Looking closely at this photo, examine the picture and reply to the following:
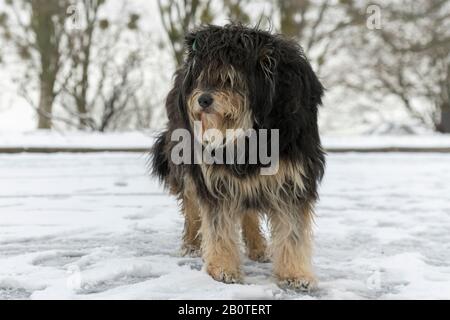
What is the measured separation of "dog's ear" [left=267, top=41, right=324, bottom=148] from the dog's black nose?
13.9 inches

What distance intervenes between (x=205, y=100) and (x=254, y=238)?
1.35m

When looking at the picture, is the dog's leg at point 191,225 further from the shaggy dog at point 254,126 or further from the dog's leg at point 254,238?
the shaggy dog at point 254,126

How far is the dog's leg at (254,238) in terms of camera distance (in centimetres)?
389

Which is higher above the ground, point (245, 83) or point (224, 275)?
point (245, 83)

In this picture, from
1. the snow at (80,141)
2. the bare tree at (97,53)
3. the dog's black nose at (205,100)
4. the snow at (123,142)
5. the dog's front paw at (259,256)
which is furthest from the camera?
the bare tree at (97,53)

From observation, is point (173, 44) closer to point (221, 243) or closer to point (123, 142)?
point (123, 142)

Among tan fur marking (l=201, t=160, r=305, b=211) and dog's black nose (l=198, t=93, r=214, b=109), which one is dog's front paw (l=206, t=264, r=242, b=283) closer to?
tan fur marking (l=201, t=160, r=305, b=211)

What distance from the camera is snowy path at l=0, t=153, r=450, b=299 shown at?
10.3 feet

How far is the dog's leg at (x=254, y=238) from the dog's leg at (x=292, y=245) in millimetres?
491

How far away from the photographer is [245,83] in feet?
9.75

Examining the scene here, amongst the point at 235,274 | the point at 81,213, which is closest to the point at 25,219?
the point at 81,213

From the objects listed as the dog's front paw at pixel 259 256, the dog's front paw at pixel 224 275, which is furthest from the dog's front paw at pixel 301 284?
the dog's front paw at pixel 259 256

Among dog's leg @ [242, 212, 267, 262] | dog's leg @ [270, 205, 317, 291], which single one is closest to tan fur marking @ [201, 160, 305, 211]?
dog's leg @ [270, 205, 317, 291]
